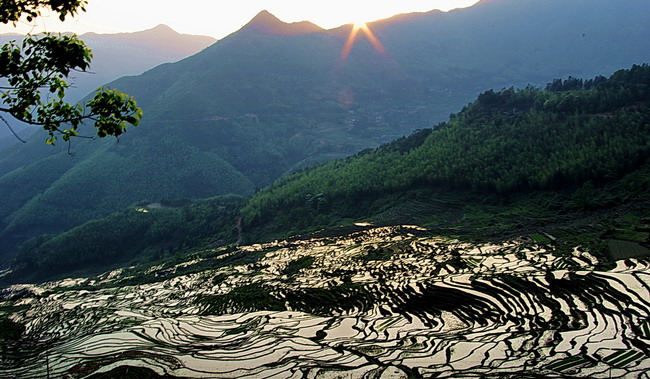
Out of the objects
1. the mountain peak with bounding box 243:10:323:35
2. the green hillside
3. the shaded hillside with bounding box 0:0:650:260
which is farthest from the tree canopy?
the mountain peak with bounding box 243:10:323:35

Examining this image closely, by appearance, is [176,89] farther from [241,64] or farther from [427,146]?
[427,146]

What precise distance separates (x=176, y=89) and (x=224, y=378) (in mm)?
147392

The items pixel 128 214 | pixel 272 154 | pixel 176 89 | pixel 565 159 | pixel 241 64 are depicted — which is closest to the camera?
pixel 565 159

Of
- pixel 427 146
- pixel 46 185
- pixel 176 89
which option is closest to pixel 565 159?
pixel 427 146

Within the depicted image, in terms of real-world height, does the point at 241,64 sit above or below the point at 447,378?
above

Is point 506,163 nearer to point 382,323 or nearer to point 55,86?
point 382,323

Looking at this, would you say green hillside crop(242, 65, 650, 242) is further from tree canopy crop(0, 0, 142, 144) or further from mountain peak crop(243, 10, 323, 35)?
mountain peak crop(243, 10, 323, 35)

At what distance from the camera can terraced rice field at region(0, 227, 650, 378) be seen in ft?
36.6

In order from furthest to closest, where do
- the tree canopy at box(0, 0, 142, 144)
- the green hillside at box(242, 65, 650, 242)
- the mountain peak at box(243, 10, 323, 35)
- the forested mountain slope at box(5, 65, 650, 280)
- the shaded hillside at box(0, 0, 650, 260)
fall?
the mountain peak at box(243, 10, 323, 35), the shaded hillside at box(0, 0, 650, 260), the green hillside at box(242, 65, 650, 242), the forested mountain slope at box(5, 65, 650, 280), the tree canopy at box(0, 0, 142, 144)

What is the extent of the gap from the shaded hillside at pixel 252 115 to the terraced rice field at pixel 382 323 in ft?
263

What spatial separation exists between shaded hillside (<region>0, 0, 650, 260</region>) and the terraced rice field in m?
80.1

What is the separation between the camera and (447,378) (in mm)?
10305

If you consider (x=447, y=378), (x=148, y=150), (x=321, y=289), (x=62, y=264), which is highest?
(x=148, y=150)

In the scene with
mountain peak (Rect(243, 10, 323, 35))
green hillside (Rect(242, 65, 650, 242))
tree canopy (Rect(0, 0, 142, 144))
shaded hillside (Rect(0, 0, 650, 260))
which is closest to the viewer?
tree canopy (Rect(0, 0, 142, 144))
